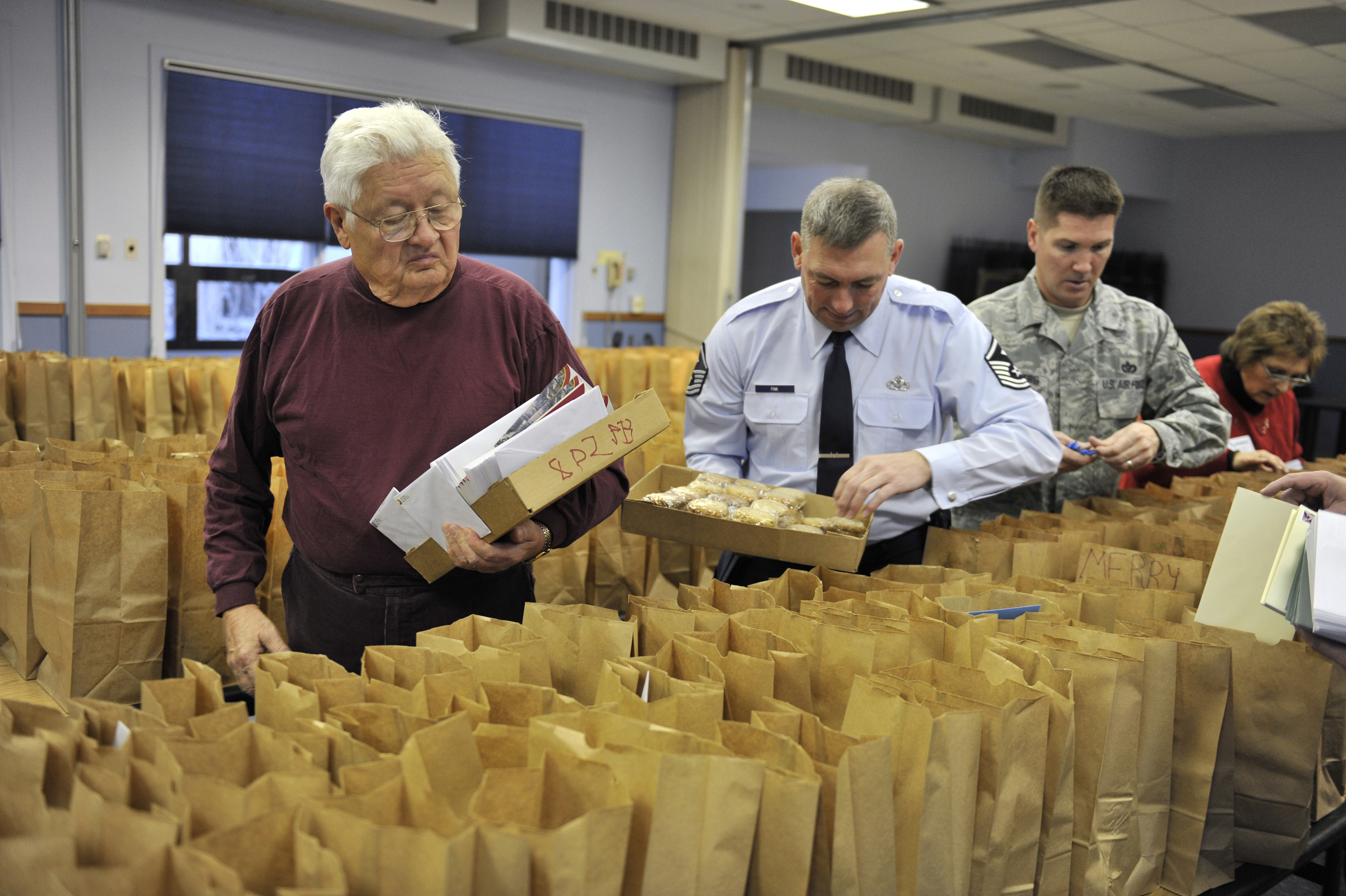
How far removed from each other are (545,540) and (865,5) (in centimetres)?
658

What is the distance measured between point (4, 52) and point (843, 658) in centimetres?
671

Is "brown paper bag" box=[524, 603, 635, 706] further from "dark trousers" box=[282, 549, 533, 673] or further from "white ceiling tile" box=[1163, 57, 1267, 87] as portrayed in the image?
"white ceiling tile" box=[1163, 57, 1267, 87]

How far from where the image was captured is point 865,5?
720 centimetres

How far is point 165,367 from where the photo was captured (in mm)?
3406

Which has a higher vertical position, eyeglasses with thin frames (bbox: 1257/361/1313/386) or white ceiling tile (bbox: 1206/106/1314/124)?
white ceiling tile (bbox: 1206/106/1314/124)

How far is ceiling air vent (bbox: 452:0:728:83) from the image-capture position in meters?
7.43

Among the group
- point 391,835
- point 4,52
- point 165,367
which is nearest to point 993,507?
point 391,835

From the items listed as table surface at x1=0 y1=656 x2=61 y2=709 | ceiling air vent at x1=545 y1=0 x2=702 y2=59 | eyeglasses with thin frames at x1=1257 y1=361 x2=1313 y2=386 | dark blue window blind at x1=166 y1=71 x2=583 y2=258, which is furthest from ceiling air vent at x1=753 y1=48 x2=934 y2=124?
table surface at x1=0 y1=656 x2=61 y2=709

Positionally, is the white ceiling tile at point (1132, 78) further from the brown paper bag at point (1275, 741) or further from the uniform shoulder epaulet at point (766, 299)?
the brown paper bag at point (1275, 741)

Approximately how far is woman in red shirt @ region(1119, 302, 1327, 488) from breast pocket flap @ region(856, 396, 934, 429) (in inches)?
63.7

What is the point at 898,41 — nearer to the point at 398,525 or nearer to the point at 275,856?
the point at 398,525

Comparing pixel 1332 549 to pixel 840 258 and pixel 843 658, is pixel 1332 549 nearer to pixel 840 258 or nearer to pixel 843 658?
pixel 843 658

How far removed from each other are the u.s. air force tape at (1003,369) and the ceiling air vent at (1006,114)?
939 centimetres

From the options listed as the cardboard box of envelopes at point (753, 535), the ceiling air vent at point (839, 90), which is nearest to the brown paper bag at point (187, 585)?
the cardboard box of envelopes at point (753, 535)
